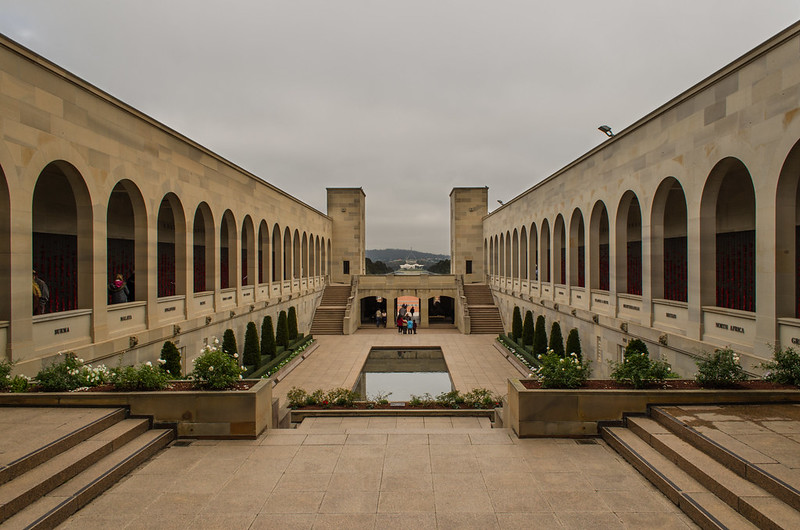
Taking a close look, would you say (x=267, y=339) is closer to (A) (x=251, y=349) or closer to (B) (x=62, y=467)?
(A) (x=251, y=349)

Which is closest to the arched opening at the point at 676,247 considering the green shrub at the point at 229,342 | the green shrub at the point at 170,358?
the green shrub at the point at 170,358

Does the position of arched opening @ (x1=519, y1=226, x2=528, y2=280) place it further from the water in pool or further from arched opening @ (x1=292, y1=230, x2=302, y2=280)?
arched opening @ (x1=292, y1=230, x2=302, y2=280)

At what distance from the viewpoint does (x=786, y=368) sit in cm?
800

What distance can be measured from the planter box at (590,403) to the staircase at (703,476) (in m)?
0.29

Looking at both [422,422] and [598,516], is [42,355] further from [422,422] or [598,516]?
[598,516]

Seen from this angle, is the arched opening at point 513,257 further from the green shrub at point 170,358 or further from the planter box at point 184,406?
the planter box at point 184,406

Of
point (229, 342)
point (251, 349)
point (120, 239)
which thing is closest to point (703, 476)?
point (229, 342)

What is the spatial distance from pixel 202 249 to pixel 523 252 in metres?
19.8

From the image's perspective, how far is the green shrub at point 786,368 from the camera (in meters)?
7.91

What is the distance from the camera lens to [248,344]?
756 inches

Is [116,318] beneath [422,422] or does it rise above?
above

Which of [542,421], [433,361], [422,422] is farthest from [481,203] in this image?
[542,421]

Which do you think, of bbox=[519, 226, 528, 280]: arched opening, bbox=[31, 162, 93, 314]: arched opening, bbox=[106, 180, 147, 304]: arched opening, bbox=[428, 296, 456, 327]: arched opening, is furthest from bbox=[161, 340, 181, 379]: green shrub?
bbox=[428, 296, 456, 327]: arched opening

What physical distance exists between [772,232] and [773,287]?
1.10 metres
